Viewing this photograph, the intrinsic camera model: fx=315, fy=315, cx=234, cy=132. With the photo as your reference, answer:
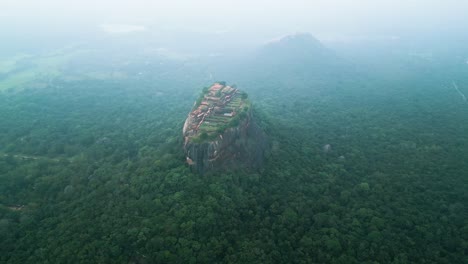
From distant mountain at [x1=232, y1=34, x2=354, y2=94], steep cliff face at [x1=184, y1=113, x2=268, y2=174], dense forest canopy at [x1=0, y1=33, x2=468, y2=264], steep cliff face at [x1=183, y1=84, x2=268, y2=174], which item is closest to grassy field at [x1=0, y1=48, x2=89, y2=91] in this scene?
dense forest canopy at [x1=0, y1=33, x2=468, y2=264]

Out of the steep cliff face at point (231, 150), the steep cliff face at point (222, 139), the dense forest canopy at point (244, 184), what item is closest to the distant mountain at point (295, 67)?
the dense forest canopy at point (244, 184)

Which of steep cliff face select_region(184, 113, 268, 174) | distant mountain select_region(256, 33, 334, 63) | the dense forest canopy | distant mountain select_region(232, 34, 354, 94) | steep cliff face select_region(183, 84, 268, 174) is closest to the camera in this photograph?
the dense forest canopy

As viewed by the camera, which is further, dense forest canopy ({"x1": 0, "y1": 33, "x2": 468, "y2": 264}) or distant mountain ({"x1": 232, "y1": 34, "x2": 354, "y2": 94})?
distant mountain ({"x1": 232, "y1": 34, "x2": 354, "y2": 94})

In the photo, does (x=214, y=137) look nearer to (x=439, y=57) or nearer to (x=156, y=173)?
(x=156, y=173)

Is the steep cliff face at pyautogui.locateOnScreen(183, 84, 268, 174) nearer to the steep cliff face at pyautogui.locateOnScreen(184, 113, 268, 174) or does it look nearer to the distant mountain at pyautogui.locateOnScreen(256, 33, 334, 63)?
the steep cliff face at pyautogui.locateOnScreen(184, 113, 268, 174)

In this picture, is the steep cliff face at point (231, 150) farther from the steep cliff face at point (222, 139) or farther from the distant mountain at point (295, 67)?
the distant mountain at point (295, 67)

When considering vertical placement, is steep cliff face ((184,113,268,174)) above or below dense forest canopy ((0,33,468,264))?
above

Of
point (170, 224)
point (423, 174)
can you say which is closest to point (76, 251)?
point (170, 224)
